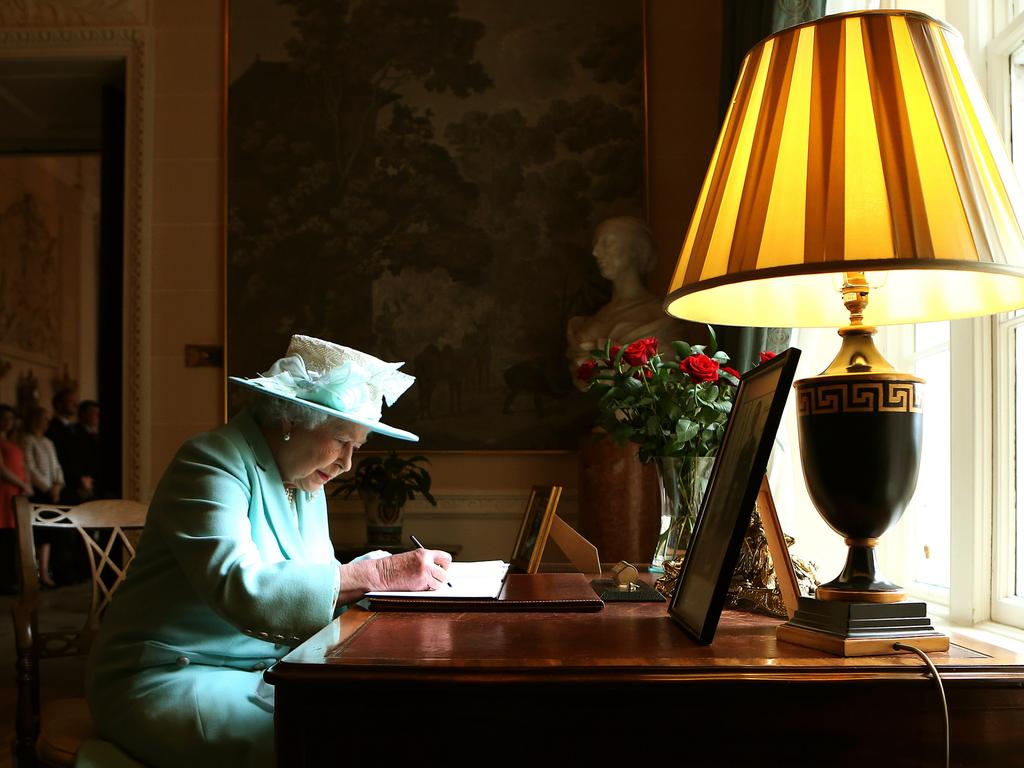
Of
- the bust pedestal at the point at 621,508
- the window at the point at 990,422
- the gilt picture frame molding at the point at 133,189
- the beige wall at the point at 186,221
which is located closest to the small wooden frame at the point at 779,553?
the window at the point at 990,422

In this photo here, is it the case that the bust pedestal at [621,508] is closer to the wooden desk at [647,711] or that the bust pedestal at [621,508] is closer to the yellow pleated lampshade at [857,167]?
the yellow pleated lampshade at [857,167]

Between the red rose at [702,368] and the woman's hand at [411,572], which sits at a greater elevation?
the red rose at [702,368]

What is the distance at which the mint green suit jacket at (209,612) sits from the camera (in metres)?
1.75

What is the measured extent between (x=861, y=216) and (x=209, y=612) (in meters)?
1.48

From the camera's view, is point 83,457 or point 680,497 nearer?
point 680,497

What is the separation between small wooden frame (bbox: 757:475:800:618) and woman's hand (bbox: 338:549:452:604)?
0.65 metres

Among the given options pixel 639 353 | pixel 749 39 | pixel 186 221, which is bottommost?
pixel 639 353

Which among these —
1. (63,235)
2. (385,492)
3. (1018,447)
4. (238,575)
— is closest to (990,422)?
(1018,447)

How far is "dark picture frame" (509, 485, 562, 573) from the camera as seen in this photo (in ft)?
7.09

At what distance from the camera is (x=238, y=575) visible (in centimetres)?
175

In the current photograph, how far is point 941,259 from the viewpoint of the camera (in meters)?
1.14

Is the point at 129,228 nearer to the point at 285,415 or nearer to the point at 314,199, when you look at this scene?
the point at 314,199

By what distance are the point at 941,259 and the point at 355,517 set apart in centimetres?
402

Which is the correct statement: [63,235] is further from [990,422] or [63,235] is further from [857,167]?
[857,167]
